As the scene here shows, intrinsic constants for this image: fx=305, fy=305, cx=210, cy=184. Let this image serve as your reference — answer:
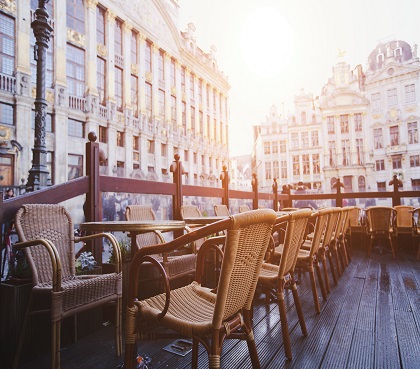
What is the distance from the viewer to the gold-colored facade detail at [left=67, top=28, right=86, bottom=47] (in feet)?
50.8

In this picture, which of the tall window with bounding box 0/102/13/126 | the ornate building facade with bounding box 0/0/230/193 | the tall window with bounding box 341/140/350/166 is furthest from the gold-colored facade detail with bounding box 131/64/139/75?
the tall window with bounding box 341/140/350/166

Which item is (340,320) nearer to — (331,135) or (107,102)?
(107,102)

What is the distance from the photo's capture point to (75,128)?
15508mm

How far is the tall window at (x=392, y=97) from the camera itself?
32.3m

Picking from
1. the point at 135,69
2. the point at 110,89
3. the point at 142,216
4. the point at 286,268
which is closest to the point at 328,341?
the point at 286,268

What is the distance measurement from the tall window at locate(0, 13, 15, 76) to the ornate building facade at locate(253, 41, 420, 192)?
24.7 m

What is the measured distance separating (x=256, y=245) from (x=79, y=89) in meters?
16.9

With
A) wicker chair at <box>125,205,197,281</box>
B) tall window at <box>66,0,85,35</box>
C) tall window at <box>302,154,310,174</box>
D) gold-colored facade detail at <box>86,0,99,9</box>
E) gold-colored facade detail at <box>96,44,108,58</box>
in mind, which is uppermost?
gold-colored facade detail at <box>86,0,99,9</box>

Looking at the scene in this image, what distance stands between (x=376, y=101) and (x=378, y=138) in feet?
13.9

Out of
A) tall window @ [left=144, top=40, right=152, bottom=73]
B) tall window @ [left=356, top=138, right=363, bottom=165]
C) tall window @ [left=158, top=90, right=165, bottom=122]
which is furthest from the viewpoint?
tall window @ [left=356, top=138, right=363, bottom=165]

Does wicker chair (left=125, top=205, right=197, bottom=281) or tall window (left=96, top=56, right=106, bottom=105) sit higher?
tall window (left=96, top=56, right=106, bottom=105)

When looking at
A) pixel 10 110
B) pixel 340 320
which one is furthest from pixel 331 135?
pixel 340 320

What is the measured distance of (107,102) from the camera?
Result: 57.1 ft

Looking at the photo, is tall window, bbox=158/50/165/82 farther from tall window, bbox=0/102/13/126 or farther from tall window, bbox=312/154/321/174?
tall window, bbox=312/154/321/174
